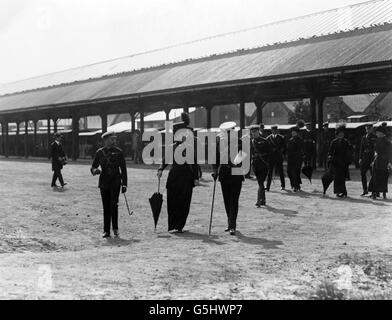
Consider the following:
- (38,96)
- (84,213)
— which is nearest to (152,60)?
(38,96)

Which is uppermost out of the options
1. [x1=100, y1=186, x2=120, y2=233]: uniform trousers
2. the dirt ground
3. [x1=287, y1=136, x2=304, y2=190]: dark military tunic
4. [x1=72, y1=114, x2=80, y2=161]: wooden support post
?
[x1=72, y1=114, x2=80, y2=161]: wooden support post

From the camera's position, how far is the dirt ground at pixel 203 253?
5164mm

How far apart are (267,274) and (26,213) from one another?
619 centimetres

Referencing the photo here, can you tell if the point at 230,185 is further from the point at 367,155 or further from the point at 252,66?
the point at 252,66

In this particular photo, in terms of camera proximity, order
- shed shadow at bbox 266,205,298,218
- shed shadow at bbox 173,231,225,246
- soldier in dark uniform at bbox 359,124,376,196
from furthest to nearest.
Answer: soldier in dark uniform at bbox 359,124,376,196, shed shadow at bbox 266,205,298,218, shed shadow at bbox 173,231,225,246

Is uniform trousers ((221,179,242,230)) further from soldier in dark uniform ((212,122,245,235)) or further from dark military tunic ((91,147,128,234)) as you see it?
dark military tunic ((91,147,128,234))

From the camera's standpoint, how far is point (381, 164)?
484 inches

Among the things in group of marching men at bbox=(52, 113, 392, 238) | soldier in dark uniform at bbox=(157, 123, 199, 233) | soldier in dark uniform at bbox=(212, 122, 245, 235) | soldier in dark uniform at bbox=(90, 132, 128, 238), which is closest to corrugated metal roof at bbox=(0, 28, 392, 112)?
group of marching men at bbox=(52, 113, 392, 238)

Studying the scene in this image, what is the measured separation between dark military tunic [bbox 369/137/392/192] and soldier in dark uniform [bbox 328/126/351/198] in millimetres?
654

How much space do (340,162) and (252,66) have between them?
35.1 ft

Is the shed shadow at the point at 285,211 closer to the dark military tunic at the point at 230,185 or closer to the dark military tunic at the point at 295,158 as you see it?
the dark military tunic at the point at 230,185

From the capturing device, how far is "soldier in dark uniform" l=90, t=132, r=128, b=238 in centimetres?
848

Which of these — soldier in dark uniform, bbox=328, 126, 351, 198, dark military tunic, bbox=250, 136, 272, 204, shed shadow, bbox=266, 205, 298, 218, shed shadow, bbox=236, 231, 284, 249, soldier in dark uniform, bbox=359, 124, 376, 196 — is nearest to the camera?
shed shadow, bbox=236, 231, 284, 249
